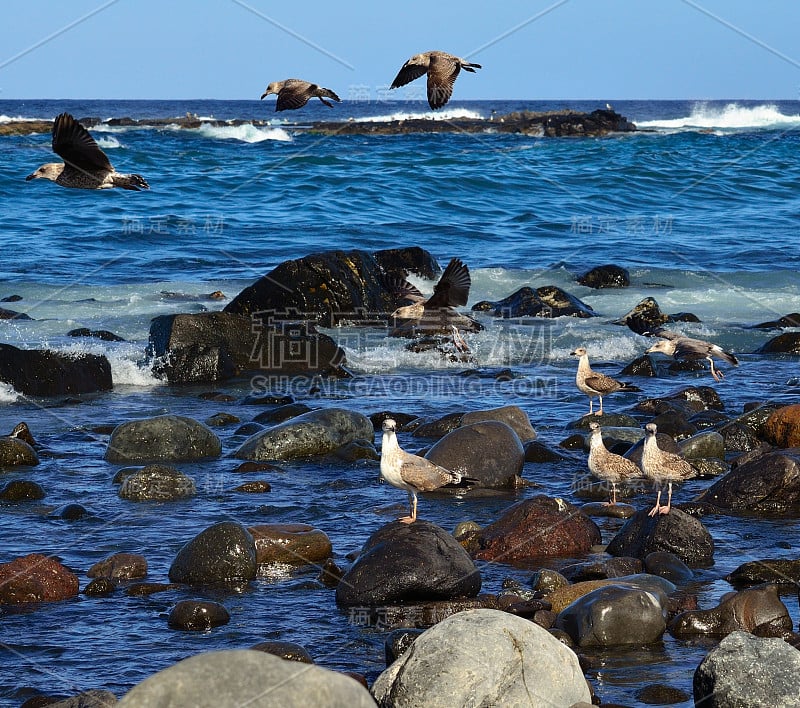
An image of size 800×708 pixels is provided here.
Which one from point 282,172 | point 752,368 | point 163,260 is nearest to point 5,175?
point 282,172

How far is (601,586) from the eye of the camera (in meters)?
6.69

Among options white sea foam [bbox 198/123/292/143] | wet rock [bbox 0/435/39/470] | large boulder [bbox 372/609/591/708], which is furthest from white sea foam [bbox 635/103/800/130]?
large boulder [bbox 372/609/591/708]

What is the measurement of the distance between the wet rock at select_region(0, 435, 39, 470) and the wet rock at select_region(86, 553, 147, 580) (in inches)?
121

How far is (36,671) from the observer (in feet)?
19.1

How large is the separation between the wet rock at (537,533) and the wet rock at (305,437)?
9.80 feet

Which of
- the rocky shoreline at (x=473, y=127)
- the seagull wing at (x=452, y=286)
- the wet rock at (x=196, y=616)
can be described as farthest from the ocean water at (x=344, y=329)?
the rocky shoreline at (x=473, y=127)

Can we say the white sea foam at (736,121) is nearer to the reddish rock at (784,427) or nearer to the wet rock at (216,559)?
the reddish rock at (784,427)

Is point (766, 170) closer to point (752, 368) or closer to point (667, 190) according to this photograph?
point (667, 190)

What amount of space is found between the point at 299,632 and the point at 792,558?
3.68m

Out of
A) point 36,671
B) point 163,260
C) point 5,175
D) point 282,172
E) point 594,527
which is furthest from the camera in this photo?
point 282,172

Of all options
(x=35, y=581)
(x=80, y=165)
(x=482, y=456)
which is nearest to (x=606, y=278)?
(x=482, y=456)

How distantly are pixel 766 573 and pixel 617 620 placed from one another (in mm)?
1510

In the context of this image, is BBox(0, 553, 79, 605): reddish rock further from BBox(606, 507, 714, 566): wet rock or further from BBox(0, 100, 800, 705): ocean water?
BBox(606, 507, 714, 566): wet rock

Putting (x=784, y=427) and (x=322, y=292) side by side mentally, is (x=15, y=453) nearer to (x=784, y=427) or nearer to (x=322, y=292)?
(x=784, y=427)
